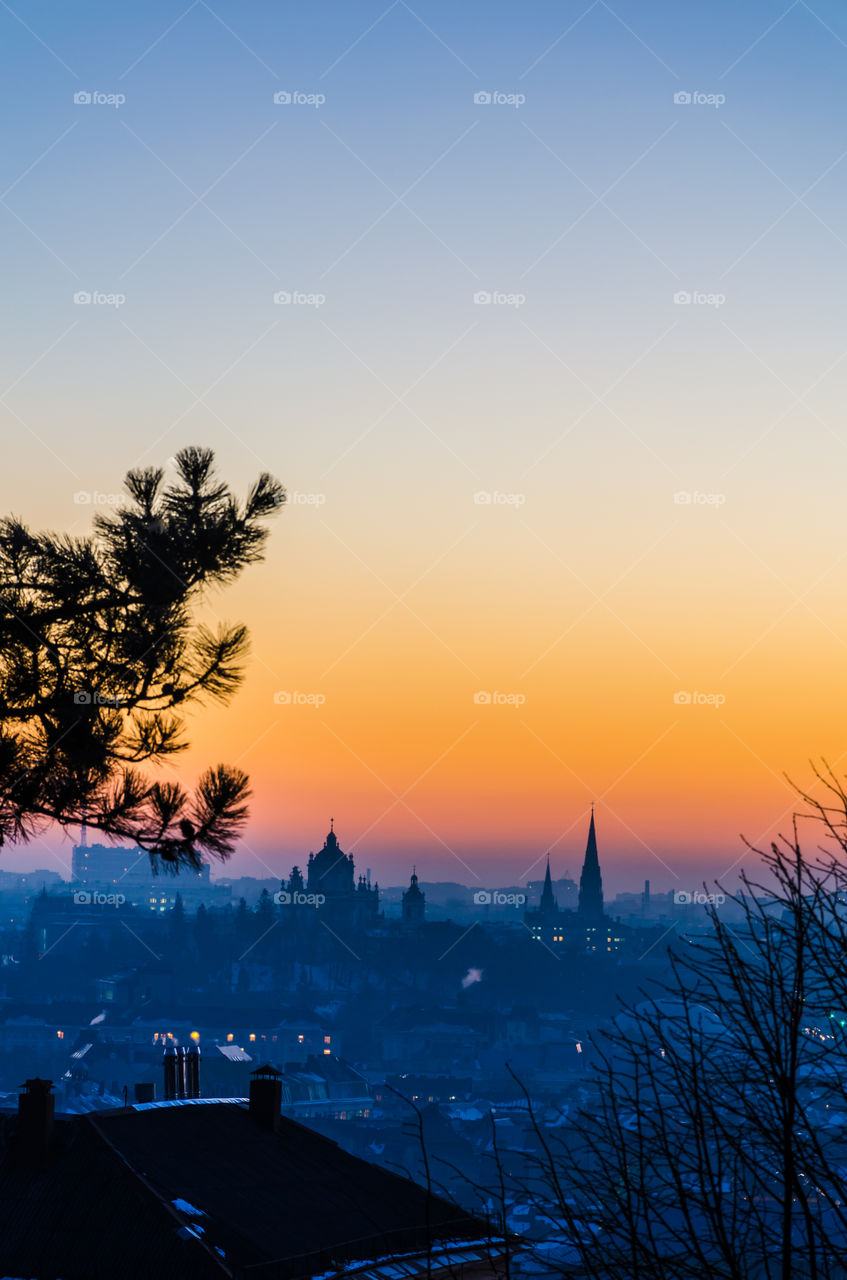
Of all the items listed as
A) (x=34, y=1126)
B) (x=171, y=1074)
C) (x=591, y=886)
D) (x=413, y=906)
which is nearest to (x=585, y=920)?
(x=591, y=886)

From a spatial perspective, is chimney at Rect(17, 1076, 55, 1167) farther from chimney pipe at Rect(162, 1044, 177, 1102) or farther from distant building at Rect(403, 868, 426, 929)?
distant building at Rect(403, 868, 426, 929)

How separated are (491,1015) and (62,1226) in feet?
455

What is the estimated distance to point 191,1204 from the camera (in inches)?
575

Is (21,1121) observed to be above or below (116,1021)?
above

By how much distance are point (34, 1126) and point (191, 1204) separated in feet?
6.89

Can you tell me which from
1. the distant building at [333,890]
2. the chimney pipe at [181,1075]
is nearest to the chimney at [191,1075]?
the chimney pipe at [181,1075]

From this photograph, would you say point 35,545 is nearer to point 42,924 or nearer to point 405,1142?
point 405,1142

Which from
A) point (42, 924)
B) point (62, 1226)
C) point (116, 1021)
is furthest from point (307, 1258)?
point (42, 924)

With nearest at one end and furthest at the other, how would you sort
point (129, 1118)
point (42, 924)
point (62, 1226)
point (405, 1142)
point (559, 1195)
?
point (559, 1195), point (62, 1226), point (129, 1118), point (405, 1142), point (42, 924)

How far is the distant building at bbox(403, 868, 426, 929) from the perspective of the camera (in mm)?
177500

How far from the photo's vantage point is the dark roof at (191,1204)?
13516 millimetres

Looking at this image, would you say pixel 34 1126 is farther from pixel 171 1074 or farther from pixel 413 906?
pixel 413 906

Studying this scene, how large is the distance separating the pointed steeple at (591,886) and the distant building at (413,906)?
1041 inches

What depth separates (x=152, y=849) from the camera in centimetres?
745
